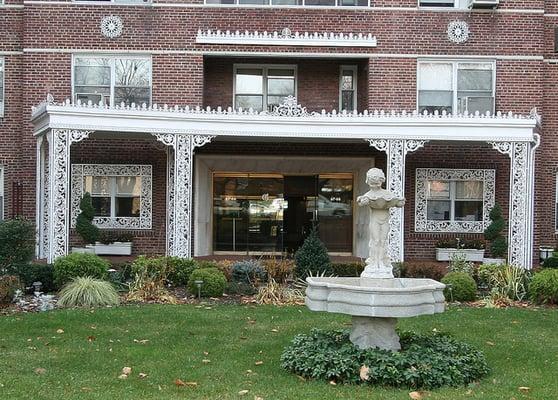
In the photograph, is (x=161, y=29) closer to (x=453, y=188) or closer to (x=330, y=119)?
(x=330, y=119)

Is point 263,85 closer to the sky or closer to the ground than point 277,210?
closer to the sky

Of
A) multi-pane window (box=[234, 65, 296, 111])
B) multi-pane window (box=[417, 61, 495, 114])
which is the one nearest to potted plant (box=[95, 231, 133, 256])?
multi-pane window (box=[234, 65, 296, 111])

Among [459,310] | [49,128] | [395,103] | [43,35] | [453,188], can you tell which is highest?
[43,35]

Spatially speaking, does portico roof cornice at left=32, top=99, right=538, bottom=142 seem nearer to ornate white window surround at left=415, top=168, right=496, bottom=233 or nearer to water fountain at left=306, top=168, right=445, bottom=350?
ornate white window surround at left=415, top=168, right=496, bottom=233

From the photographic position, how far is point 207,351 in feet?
27.9

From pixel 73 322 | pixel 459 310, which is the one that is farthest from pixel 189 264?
pixel 459 310

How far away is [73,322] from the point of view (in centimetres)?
1012

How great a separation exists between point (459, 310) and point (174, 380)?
6.39 meters

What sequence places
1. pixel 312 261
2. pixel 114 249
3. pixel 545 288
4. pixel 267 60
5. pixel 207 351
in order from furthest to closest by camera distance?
pixel 267 60, pixel 114 249, pixel 312 261, pixel 545 288, pixel 207 351

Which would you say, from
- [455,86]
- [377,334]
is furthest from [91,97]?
[377,334]

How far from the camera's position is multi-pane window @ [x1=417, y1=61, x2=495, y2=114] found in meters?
18.8

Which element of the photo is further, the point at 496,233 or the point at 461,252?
the point at 461,252

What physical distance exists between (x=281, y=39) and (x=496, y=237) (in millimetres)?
7857

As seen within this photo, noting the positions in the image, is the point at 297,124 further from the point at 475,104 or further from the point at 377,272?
the point at 377,272
